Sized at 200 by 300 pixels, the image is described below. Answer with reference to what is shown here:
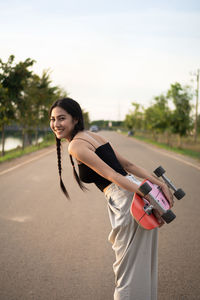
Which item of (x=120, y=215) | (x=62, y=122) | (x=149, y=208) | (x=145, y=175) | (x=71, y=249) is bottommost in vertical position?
(x=71, y=249)

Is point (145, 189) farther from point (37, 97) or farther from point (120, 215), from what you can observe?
point (37, 97)

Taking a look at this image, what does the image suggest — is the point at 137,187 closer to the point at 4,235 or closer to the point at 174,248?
the point at 174,248

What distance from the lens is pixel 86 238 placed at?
169 inches

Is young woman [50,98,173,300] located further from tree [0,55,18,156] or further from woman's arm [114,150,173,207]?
tree [0,55,18,156]

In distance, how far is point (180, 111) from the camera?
22391 millimetres

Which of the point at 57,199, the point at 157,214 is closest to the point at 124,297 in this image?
the point at 157,214

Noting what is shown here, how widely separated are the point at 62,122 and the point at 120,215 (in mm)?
765

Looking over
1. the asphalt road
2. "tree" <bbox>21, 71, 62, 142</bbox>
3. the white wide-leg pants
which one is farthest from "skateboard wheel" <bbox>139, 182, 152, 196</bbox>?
"tree" <bbox>21, 71, 62, 142</bbox>

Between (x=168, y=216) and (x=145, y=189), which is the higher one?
(x=145, y=189)

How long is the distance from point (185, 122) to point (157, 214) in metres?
21.0

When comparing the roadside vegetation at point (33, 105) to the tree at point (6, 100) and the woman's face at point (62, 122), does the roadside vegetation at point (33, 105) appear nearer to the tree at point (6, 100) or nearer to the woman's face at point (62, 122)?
the tree at point (6, 100)

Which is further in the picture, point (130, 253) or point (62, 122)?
point (62, 122)

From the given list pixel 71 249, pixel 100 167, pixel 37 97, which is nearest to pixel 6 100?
pixel 37 97

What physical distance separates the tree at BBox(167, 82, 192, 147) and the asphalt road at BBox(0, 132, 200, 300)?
15752 millimetres
